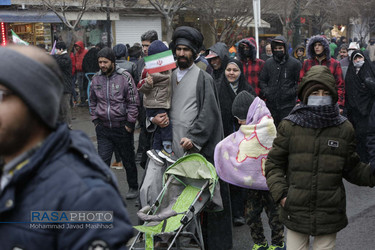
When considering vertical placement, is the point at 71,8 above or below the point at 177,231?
above

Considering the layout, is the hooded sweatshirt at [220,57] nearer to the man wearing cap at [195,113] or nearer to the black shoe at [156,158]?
the man wearing cap at [195,113]

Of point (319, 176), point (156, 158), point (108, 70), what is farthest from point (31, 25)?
point (319, 176)

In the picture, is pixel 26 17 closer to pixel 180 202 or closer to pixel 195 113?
pixel 195 113

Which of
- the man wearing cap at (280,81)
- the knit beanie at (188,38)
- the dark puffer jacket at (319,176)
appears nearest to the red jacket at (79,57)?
the man wearing cap at (280,81)

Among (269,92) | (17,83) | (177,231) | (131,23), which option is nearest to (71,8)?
(131,23)

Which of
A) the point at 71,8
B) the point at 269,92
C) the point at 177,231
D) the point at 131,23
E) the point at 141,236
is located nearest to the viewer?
the point at 177,231

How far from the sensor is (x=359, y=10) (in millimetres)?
38250

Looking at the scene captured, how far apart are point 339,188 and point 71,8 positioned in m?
21.9

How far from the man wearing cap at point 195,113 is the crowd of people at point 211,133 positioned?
10 millimetres

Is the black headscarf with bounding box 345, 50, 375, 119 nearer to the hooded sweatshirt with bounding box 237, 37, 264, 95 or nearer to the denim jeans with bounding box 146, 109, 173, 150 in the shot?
the hooded sweatshirt with bounding box 237, 37, 264, 95

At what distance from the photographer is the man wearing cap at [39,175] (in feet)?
5.72

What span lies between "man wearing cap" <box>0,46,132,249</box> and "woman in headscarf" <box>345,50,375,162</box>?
7.60 m

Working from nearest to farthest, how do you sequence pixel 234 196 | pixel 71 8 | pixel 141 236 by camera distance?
pixel 141 236, pixel 234 196, pixel 71 8

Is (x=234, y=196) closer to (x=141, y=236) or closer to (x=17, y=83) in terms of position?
(x=141, y=236)
